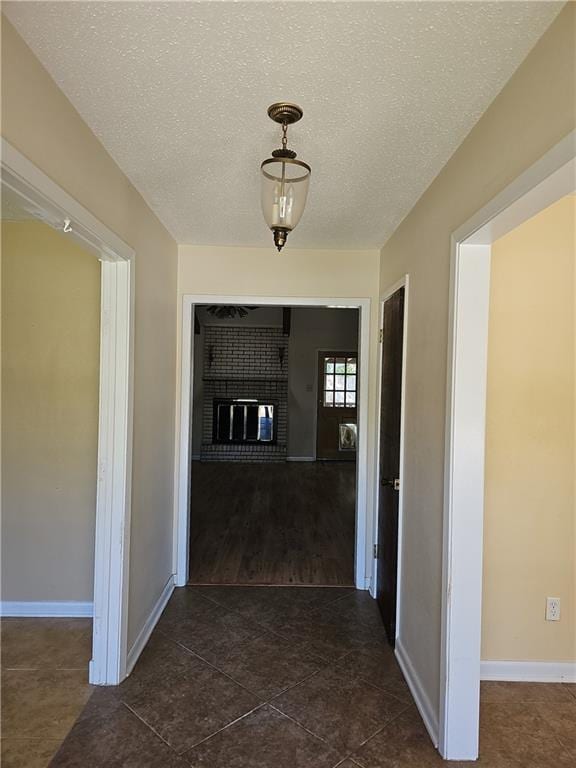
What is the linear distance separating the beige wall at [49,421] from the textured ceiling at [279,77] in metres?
1.02

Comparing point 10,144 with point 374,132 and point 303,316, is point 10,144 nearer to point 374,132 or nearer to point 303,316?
point 374,132

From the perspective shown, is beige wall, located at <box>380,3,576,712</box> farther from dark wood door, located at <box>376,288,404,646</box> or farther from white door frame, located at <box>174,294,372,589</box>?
white door frame, located at <box>174,294,372,589</box>

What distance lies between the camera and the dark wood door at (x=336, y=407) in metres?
8.61

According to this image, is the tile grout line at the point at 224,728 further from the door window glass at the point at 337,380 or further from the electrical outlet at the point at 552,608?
the door window glass at the point at 337,380

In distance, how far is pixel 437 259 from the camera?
2029 millimetres

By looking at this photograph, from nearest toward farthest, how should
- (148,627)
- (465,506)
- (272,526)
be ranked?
1. (465,506)
2. (148,627)
3. (272,526)

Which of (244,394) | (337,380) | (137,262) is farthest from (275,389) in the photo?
(137,262)

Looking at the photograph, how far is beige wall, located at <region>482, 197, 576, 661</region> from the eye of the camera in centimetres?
228

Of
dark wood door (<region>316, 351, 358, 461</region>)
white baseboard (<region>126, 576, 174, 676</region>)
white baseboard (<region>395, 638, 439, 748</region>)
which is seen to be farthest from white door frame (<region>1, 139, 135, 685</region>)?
dark wood door (<region>316, 351, 358, 461</region>)

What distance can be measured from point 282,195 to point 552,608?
7.72ft

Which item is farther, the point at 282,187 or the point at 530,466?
the point at 530,466

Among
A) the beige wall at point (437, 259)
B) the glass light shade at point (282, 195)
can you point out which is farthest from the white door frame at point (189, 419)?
the glass light shade at point (282, 195)

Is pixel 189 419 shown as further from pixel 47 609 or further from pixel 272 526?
pixel 272 526

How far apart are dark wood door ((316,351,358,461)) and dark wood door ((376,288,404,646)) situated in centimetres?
551
